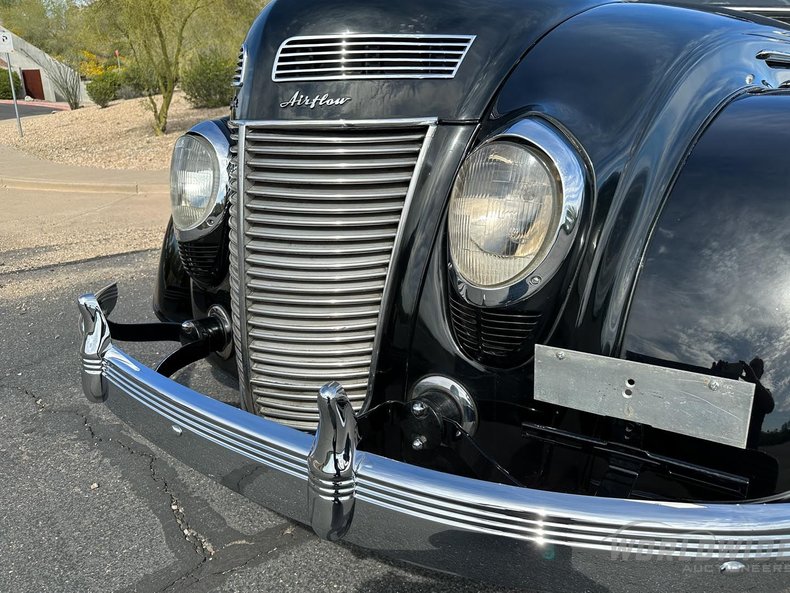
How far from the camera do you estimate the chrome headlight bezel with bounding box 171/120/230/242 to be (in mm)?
2299

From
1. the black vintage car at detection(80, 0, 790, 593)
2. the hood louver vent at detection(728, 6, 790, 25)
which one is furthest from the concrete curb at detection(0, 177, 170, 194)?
the black vintage car at detection(80, 0, 790, 593)

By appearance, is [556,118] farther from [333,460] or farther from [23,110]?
[23,110]

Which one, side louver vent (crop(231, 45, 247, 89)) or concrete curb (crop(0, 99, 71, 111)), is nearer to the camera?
side louver vent (crop(231, 45, 247, 89))

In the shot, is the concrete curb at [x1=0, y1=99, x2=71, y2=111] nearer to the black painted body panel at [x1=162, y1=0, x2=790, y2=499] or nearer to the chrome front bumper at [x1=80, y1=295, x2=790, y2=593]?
the black painted body panel at [x1=162, y1=0, x2=790, y2=499]

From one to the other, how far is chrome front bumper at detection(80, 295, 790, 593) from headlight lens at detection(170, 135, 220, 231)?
0.82m

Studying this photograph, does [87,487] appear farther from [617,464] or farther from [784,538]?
[784,538]

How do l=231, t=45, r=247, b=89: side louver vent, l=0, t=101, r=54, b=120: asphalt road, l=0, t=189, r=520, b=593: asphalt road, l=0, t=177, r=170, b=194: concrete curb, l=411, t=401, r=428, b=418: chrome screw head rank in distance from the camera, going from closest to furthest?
l=411, t=401, r=428, b=418: chrome screw head, l=231, t=45, r=247, b=89: side louver vent, l=0, t=189, r=520, b=593: asphalt road, l=0, t=177, r=170, b=194: concrete curb, l=0, t=101, r=54, b=120: asphalt road

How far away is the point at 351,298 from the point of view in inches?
75.7

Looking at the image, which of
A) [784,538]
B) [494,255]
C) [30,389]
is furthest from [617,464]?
[30,389]

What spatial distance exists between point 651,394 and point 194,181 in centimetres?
155

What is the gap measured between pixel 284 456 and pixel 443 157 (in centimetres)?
82

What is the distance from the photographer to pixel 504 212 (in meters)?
1.63

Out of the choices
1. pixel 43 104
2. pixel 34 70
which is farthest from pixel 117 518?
pixel 34 70

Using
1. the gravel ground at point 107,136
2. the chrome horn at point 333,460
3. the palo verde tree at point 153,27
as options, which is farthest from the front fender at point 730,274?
the palo verde tree at point 153,27
